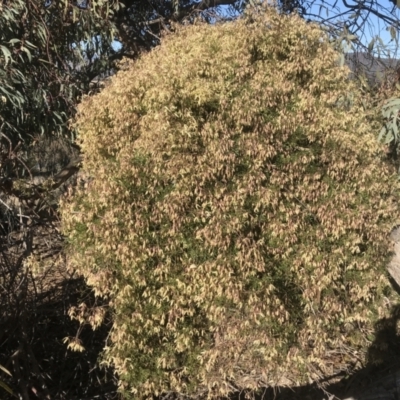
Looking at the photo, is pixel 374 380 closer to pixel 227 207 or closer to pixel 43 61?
pixel 227 207

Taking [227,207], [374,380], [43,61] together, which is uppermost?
[43,61]

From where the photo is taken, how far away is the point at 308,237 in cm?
455

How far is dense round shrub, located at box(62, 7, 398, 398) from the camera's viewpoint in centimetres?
416

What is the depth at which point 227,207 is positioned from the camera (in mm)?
4188

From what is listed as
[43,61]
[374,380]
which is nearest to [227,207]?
[43,61]

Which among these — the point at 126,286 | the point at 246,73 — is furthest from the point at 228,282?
the point at 246,73

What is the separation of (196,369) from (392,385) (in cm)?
241

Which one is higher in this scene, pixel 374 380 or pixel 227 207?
pixel 227 207

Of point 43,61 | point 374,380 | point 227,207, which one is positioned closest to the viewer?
point 227,207

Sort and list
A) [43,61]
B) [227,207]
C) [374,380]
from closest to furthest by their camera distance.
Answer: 1. [227,207]
2. [43,61]
3. [374,380]

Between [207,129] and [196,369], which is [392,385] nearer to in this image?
[196,369]

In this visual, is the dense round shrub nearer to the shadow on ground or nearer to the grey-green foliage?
the grey-green foliage

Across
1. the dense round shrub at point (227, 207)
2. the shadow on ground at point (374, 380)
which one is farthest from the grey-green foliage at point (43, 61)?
the shadow on ground at point (374, 380)

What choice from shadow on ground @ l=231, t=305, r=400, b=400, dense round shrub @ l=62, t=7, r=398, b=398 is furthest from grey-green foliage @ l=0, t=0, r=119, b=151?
shadow on ground @ l=231, t=305, r=400, b=400
